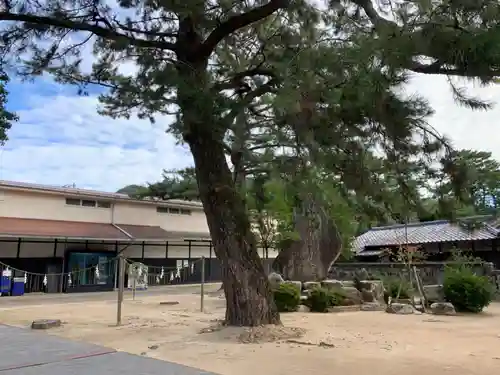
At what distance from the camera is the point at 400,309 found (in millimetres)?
12414

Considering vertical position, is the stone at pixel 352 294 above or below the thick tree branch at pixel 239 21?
below

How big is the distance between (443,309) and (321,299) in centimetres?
314

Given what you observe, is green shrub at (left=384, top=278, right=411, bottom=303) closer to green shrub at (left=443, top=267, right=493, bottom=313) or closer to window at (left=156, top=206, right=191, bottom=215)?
green shrub at (left=443, top=267, right=493, bottom=313)

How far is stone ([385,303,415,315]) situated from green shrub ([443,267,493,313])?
1.30 meters

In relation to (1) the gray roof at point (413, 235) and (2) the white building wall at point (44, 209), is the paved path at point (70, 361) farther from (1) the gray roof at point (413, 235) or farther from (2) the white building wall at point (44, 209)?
(1) the gray roof at point (413, 235)

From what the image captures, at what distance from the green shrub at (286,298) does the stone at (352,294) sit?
181 cm

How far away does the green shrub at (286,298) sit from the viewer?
1222 cm

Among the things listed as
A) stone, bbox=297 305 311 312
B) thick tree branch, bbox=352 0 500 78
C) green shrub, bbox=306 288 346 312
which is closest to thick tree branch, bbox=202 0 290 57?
thick tree branch, bbox=352 0 500 78

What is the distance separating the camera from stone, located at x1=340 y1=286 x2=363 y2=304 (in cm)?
1355

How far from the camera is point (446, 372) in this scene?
5730mm

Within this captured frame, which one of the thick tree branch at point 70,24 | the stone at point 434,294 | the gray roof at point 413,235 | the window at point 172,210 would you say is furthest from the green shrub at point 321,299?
the window at point 172,210

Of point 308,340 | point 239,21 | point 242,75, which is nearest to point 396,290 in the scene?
point 308,340

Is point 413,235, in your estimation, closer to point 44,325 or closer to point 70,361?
point 44,325

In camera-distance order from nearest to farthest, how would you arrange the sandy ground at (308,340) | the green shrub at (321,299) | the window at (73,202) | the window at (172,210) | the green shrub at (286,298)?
the sandy ground at (308,340), the green shrub at (286,298), the green shrub at (321,299), the window at (73,202), the window at (172,210)
